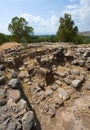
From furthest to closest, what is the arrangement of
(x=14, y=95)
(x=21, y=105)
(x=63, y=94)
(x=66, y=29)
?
(x=66, y=29) < (x=63, y=94) < (x=14, y=95) < (x=21, y=105)

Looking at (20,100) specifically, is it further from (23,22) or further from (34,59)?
(23,22)

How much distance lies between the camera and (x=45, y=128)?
4.88m

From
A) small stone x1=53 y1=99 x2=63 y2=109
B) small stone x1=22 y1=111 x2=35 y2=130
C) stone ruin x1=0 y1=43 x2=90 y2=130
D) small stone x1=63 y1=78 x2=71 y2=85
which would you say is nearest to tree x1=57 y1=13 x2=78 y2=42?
stone ruin x1=0 y1=43 x2=90 y2=130

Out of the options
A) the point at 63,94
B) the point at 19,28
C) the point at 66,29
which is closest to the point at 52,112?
the point at 63,94

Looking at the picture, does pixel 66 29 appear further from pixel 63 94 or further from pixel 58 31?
pixel 63 94

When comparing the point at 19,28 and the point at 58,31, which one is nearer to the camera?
the point at 58,31

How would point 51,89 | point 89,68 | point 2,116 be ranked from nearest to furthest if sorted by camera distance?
point 2,116, point 51,89, point 89,68

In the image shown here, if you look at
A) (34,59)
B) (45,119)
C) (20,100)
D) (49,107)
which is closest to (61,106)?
(49,107)

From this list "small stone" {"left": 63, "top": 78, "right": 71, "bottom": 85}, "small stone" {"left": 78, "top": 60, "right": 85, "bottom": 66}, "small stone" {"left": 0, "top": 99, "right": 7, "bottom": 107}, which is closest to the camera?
"small stone" {"left": 0, "top": 99, "right": 7, "bottom": 107}

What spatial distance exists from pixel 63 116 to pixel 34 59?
14.4 feet

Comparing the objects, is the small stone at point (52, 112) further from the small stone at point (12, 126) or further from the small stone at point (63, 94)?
the small stone at point (12, 126)

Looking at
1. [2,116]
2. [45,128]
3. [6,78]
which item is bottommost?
[45,128]

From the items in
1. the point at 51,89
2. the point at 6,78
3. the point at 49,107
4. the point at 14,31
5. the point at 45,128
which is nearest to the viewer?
the point at 45,128

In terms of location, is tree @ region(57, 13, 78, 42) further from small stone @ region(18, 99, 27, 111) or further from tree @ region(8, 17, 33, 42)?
small stone @ region(18, 99, 27, 111)
